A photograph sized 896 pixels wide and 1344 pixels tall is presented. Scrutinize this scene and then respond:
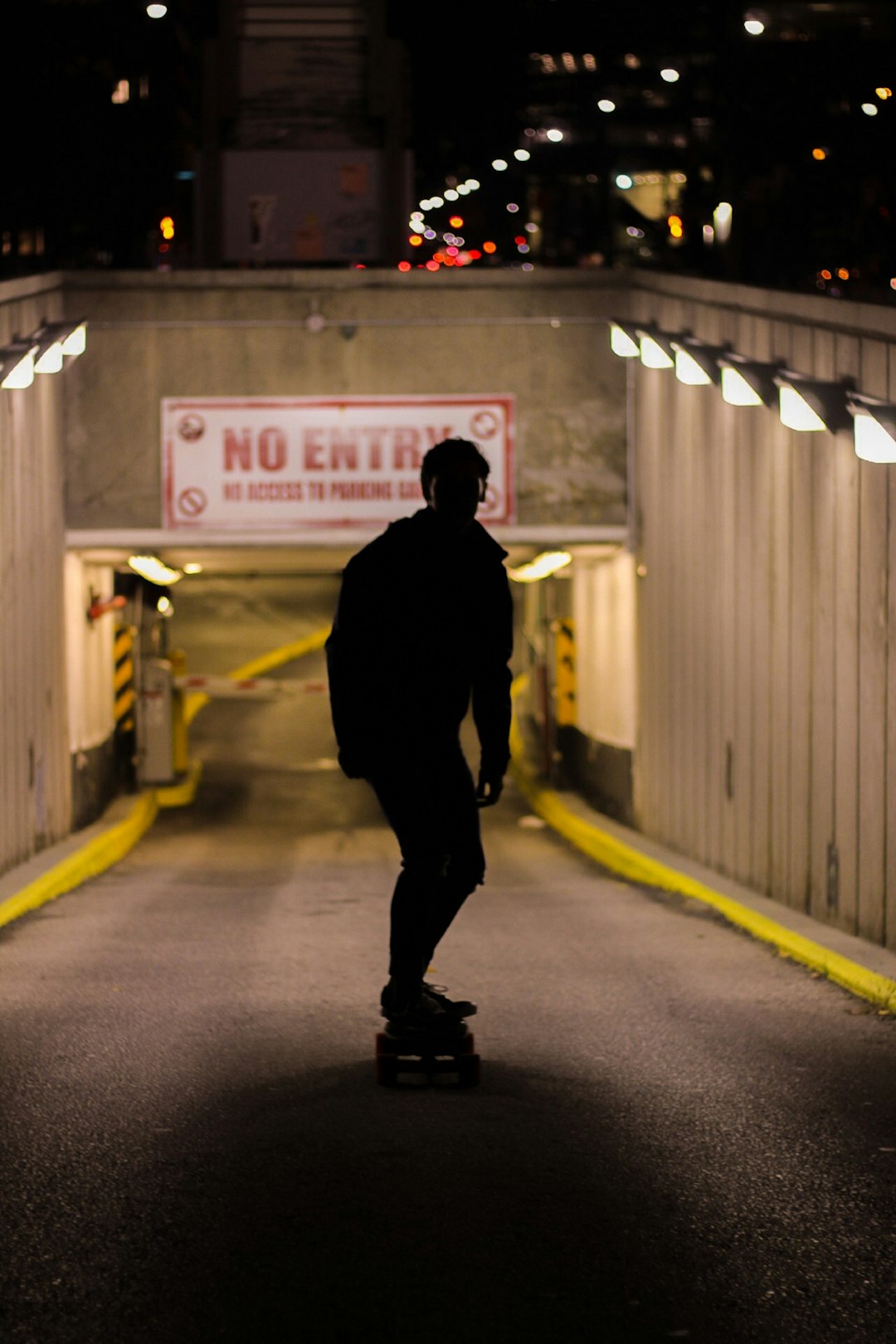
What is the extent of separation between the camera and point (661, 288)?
15.2m

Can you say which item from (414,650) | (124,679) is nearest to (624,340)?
(124,679)

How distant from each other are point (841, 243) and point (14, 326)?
7477 millimetres

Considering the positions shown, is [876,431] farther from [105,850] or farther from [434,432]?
[105,850]

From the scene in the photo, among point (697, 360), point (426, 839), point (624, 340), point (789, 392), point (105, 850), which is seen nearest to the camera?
point (426, 839)

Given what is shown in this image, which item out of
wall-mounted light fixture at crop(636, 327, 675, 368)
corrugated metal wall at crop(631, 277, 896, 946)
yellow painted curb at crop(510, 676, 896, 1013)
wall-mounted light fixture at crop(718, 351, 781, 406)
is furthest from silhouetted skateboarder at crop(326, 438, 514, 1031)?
wall-mounted light fixture at crop(636, 327, 675, 368)

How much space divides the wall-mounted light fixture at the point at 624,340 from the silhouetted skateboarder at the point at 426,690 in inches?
406

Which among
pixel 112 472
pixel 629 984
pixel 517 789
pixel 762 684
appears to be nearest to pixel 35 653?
pixel 112 472

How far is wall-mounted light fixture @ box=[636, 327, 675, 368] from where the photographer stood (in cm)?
1384

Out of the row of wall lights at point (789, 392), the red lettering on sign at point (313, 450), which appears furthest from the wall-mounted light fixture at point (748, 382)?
the red lettering on sign at point (313, 450)

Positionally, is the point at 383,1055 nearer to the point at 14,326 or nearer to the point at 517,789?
the point at 14,326

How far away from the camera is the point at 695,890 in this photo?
12312mm

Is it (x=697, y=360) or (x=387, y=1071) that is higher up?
(x=697, y=360)

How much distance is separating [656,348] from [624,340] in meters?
1.98

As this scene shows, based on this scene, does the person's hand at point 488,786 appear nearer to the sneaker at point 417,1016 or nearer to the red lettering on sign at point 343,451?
the sneaker at point 417,1016
